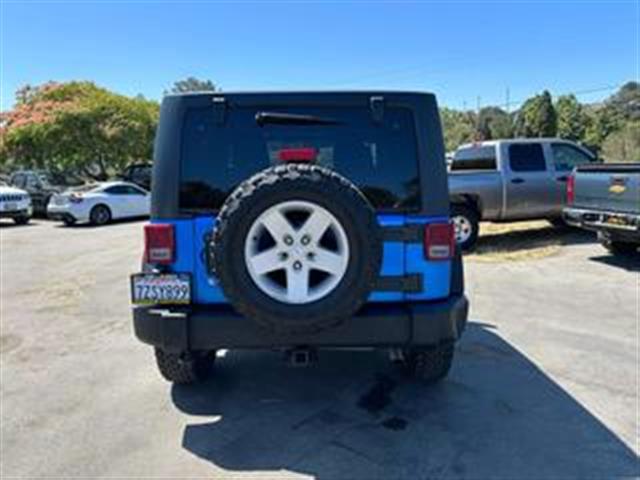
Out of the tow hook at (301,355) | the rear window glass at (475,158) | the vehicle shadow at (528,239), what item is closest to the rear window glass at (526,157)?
the rear window glass at (475,158)

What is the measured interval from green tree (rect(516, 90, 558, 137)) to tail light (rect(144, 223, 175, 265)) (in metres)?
65.3

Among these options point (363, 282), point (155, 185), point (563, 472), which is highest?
point (155, 185)

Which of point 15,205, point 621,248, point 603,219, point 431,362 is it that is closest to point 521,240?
point 621,248

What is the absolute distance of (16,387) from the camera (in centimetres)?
532

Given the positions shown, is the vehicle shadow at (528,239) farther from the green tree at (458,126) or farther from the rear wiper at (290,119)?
the green tree at (458,126)

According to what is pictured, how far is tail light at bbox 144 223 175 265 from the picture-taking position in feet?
13.7

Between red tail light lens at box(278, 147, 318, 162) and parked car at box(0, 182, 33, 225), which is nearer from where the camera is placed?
red tail light lens at box(278, 147, 318, 162)

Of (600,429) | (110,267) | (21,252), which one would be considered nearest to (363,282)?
(600,429)

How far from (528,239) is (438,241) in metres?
9.67

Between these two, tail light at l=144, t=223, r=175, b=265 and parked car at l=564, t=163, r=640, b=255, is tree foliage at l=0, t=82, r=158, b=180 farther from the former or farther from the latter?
tail light at l=144, t=223, r=175, b=265

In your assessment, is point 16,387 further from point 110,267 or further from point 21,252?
point 21,252

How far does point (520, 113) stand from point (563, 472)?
78.0 metres

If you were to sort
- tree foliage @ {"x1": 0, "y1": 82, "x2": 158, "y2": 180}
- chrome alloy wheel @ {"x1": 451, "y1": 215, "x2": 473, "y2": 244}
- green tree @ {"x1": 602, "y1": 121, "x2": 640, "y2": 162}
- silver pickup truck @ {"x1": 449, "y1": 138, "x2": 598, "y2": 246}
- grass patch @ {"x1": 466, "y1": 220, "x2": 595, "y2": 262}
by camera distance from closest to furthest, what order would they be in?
1. grass patch @ {"x1": 466, "y1": 220, "x2": 595, "y2": 262}
2. chrome alloy wheel @ {"x1": 451, "y1": 215, "x2": 473, "y2": 244}
3. silver pickup truck @ {"x1": 449, "y1": 138, "x2": 598, "y2": 246}
4. tree foliage @ {"x1": 0, "y1": 82, "x2": 158, "y2": 180}
5. green tree @ {"x1": 602, "y1": 121, "x2": 640, "y2": 162}

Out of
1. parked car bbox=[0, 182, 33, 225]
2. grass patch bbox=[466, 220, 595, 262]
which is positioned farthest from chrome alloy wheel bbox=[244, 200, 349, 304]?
parked car bbox=[0, 182, 33, 225]
